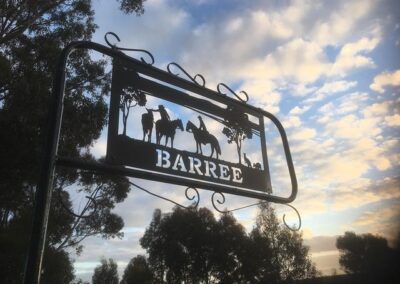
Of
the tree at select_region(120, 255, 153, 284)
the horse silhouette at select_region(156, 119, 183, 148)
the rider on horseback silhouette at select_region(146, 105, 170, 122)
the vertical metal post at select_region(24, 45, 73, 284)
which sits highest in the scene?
the tree at select_region(120, 255, 153, 284)

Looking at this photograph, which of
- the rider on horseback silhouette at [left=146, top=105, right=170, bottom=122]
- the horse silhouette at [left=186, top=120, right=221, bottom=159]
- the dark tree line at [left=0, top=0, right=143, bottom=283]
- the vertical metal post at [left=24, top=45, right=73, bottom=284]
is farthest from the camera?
the dark tree line at [left=0, top=0, right=143, bottom=283]

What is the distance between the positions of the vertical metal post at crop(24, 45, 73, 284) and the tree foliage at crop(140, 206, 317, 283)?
32.0 meters

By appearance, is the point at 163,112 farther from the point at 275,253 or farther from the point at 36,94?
the point at 275,253

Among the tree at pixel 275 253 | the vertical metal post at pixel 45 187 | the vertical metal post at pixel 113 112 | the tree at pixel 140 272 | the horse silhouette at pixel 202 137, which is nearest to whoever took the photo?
the vertical metal post at pixel 45 187

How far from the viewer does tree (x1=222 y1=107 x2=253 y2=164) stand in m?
2.68

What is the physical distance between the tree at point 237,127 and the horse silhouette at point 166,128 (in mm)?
494

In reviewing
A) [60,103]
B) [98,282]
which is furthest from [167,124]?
[98,282]

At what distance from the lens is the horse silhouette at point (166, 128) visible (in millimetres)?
2177

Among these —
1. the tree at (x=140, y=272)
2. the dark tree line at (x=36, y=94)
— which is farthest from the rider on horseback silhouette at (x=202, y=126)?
the tree at (x=140, y=272)

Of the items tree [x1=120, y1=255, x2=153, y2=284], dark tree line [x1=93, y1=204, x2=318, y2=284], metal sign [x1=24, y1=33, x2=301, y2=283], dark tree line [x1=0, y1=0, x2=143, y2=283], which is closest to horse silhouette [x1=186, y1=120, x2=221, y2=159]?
metal sign [x1=24, y1=33, x2=301, y2=283]

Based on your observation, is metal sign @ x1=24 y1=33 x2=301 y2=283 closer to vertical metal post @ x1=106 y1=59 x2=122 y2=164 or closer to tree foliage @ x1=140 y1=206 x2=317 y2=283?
vertical metal post @ x1=106 y1=59 x2=122 y2=164

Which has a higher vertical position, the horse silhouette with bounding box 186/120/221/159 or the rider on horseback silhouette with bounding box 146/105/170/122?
the rider on horseback silhouette with bounding box 146/105/170/122

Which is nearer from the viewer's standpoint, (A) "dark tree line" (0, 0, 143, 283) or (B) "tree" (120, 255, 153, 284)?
(A) "dark tree line" (0, 0, 143, 283)

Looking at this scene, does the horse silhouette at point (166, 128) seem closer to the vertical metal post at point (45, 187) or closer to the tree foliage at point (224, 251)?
the vertical metal post at point (45, 187)
